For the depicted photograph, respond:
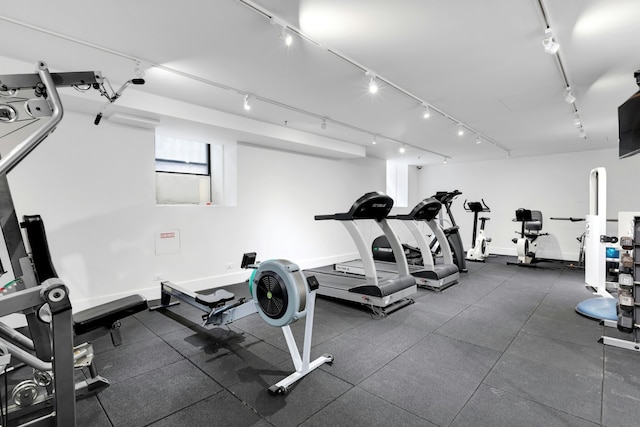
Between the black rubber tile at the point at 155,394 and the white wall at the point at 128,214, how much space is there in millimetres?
2239

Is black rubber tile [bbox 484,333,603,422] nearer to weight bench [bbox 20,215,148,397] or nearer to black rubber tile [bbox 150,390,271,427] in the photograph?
black rubber tile [bbox 150,390,271,427]

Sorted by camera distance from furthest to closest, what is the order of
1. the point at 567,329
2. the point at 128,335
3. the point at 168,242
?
1. the point at 168,242
2. the point at 567,329
3. the point at 128,335

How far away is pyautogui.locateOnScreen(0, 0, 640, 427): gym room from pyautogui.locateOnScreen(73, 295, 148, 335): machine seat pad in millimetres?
19

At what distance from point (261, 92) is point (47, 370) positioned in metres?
3.33

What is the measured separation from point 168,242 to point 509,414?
15.1 feet

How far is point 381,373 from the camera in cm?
253

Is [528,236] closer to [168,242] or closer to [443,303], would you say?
[443,303]

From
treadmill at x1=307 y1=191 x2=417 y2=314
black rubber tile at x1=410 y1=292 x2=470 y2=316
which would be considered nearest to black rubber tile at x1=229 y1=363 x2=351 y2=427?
treadmill at x1=307 y1=191 x2=417 y2=314

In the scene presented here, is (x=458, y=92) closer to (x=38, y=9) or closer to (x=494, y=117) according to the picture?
(x=494, y=117)

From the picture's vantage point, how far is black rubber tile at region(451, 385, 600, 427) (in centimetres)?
193

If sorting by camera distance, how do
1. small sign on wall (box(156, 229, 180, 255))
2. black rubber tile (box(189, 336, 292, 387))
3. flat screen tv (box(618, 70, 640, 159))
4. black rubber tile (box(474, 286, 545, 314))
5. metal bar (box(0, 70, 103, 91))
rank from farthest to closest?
small sign on wall (box(156, 229, 180, 255))
black rubber tile (box(474, 286, 545, 314))
flat screen tv (box(618, 70, 640, 159))
black rubber tile (box(189, 336, 292, 387))
metal bar (box(0, 70, 103, 91))

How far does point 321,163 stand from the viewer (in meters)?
7.12

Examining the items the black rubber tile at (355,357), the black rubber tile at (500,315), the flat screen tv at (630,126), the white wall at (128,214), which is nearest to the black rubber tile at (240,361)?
the black rubber tile at (355,357)

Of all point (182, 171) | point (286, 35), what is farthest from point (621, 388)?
point (182, 171)
